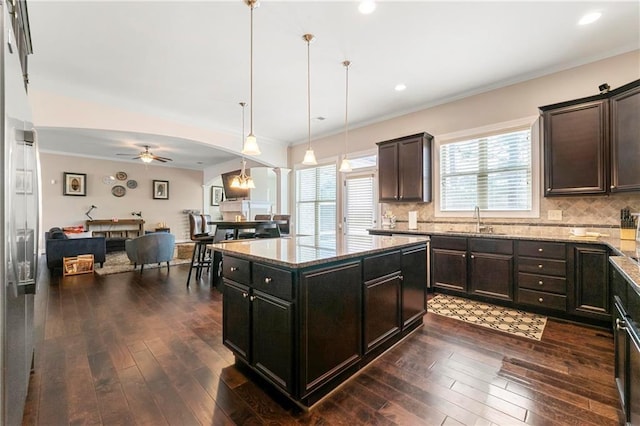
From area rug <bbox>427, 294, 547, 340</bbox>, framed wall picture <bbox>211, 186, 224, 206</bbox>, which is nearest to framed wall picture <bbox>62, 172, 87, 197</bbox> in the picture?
framed wall picture <bbox>211, 186, 224, 206</bbox>

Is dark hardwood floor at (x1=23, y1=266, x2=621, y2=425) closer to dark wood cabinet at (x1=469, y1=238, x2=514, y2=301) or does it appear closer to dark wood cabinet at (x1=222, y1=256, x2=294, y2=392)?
dark wood cabinet at (x1=222, y1=256, x2=294, y2=392)

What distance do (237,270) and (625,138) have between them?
3877 millimetres

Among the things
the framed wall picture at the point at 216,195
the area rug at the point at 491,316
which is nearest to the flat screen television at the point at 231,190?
the framed wall picture at the point at 216,195

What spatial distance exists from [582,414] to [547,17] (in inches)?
126

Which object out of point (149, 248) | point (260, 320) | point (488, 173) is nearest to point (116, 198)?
point (149, 248)

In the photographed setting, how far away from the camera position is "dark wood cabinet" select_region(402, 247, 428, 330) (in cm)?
256

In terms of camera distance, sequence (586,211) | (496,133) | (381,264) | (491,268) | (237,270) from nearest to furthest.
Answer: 1. (237,270)
2. (381,264)
3. (586,211)
4. (491,268)
5. (496,133)

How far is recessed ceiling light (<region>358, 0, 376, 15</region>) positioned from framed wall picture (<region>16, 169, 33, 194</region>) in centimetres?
264

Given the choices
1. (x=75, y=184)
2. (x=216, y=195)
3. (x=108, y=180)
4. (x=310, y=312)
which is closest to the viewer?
(x=310, y=312)

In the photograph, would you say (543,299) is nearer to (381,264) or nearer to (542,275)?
(542,275)

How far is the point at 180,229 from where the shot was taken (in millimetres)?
10508

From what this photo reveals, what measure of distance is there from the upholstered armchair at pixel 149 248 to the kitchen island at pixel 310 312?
13.9 feet

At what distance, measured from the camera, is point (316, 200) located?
6477 millimetres

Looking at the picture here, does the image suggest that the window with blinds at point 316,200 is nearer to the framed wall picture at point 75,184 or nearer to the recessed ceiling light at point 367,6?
the recessed ceiling light at point 367,6
